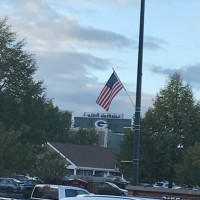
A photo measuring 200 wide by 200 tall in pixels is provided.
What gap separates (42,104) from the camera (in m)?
46.0

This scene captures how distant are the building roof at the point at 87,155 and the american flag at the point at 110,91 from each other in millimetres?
42753

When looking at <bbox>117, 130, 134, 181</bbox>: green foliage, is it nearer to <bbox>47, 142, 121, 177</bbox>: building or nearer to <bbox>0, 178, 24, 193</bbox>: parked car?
<bbox>0, 178, 24, 193</bbox>: parked car

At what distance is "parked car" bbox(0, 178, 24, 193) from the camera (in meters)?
48.5

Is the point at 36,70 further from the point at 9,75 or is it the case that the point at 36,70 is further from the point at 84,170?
the point at 84,170

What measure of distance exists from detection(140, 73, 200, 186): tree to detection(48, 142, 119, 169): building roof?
24.0 m

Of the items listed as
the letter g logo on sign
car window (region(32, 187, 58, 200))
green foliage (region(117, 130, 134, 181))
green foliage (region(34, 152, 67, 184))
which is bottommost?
car window (region(32, 187, 58, 200))

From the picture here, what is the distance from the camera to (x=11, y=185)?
49.2m

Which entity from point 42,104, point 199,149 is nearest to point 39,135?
point 42,104

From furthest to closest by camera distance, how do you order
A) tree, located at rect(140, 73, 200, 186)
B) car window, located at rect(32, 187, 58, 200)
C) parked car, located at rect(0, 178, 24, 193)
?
parked car, located at rect(0, 178, 24, 193), tree, located at rect(140, 73, 200, 186), car window, located at rect(32, 187, 58, 200)

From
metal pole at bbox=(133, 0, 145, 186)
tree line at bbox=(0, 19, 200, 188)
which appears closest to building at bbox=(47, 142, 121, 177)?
tree line at bbox=(0, 19, 200, 188)

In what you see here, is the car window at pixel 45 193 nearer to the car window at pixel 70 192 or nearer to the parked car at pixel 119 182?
the car window at pixel 70 192

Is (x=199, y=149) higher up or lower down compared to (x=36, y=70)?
lower down

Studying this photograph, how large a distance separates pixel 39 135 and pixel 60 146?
25043mm

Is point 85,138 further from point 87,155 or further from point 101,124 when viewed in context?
point 87,155
